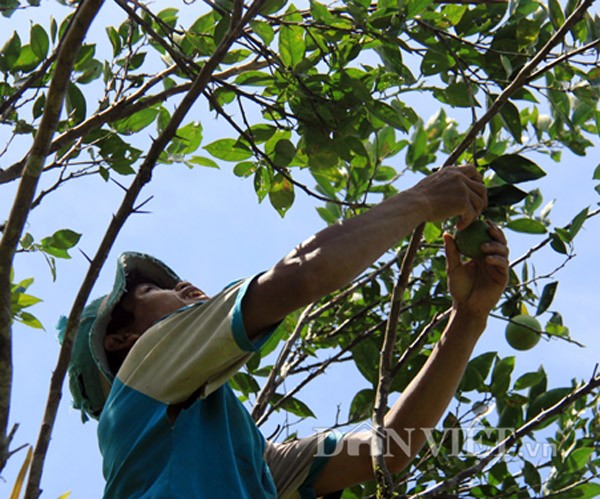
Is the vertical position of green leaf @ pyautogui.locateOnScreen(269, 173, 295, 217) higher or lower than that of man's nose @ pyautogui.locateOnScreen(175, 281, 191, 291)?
higher

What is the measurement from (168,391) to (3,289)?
512 millimetres

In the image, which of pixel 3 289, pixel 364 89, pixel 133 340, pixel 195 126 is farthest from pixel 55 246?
pixel 3 289

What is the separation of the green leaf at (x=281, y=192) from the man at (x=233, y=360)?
1.91 feet

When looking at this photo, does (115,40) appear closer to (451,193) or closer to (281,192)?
(281,192)

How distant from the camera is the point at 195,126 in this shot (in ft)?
11.1

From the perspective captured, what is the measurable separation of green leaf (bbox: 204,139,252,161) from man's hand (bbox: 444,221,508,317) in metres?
0.87

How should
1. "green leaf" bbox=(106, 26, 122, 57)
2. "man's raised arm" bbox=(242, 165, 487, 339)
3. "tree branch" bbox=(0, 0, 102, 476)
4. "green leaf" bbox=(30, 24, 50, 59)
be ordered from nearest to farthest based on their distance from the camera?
"tree branch" bbox=(0, 0, 102, 476)
"man's raised arm" bbox=(242, 165, 487, 339)
"green leaf" bbox=(30, 24, 50, 59)
"green leaf" bbox=(106, 26, 122, 57)

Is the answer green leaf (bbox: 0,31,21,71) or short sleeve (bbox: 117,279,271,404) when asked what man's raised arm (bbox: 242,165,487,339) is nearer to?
short sleeve (bbox: 117,279,271,404)

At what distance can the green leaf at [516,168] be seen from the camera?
236 centimetres

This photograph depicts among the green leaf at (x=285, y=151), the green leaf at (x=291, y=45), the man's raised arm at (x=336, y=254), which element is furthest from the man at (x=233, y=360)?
the green leaf at (x=291, y=45)

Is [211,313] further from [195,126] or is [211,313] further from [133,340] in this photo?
[195,126]

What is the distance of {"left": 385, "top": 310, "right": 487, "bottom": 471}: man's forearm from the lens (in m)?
2.40

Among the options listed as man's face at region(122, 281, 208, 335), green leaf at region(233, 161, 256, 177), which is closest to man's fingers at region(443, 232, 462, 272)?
man's face at region(122, 281, 208, 335)

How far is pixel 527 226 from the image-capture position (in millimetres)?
3145
